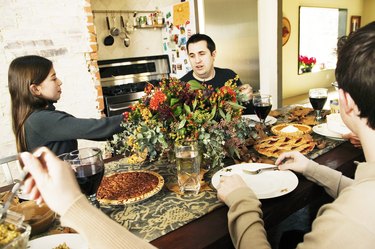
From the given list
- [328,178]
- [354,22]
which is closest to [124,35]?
[328,178]

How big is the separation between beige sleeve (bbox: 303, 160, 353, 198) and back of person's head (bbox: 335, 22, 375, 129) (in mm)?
376

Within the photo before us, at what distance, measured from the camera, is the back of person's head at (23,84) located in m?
1.57

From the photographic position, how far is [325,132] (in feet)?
4.87

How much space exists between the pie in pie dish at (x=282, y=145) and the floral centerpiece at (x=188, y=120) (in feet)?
0.49

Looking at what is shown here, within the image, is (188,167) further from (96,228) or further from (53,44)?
(53,44)

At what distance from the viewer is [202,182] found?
109cm

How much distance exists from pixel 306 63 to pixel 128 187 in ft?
22.4

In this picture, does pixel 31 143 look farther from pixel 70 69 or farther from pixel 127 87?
pixel 127 87

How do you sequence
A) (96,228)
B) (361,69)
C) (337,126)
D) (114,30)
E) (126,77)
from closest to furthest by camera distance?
(96,228), (361,69), (337,126), (114,30), (126,77)

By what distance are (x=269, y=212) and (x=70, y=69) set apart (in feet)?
8.42

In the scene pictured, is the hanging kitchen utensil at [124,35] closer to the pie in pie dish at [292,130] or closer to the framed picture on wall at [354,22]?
the pie in pie dish at [292,130]

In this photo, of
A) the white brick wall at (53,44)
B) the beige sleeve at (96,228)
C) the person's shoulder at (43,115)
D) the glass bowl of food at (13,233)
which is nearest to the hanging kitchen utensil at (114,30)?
the white brick wall at (53,44)

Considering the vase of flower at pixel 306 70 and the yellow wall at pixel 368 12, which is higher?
the yellow wall at pixel 368 12

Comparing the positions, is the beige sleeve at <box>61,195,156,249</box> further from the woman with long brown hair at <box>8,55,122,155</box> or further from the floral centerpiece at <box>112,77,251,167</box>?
the woman with long brown hair at <box>8,55,122,155</box>
